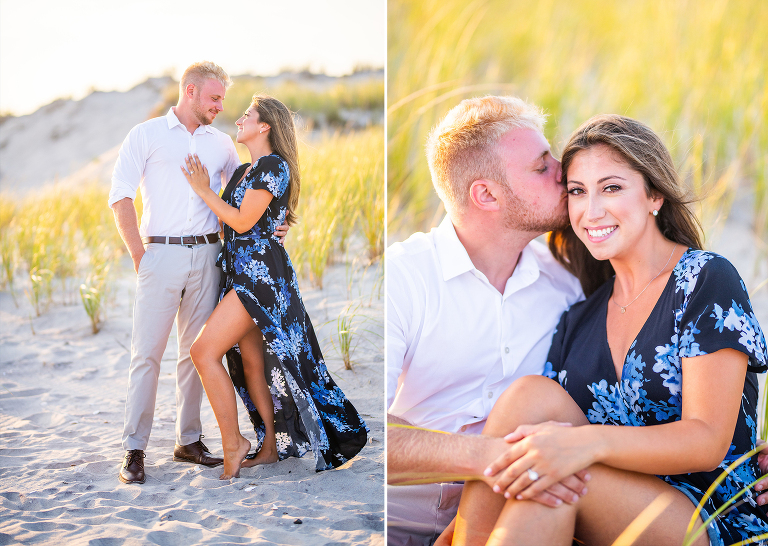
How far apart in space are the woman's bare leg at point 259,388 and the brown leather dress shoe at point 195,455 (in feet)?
0.52

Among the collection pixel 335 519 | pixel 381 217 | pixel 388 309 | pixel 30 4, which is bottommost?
pixel 335 519

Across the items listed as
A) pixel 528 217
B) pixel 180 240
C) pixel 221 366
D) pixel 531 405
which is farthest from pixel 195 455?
pixel 528 217

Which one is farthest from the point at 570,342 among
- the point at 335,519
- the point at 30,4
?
the point at 30,4

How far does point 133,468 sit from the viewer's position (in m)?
2.37

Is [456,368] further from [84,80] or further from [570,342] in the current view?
[84,80]

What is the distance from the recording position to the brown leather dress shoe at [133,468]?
7.72ft

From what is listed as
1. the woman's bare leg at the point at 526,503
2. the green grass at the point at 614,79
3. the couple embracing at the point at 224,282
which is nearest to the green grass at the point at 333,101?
the green grass at the point at 614,79

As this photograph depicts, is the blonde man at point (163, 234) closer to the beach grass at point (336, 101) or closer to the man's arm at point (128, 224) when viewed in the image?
the man's arm at point (128, 224)

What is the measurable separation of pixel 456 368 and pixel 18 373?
3057mm

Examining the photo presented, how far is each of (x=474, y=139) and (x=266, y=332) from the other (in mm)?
1115

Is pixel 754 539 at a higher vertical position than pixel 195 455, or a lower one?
higher

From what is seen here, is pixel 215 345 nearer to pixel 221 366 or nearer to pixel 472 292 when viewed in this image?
pixel 221 366

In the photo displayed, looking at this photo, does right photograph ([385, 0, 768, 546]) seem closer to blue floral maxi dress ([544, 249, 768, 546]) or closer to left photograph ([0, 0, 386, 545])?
blue floral maxi dress ([544, 249, 768, 546])

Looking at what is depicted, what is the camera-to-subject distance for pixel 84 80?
10.3m
